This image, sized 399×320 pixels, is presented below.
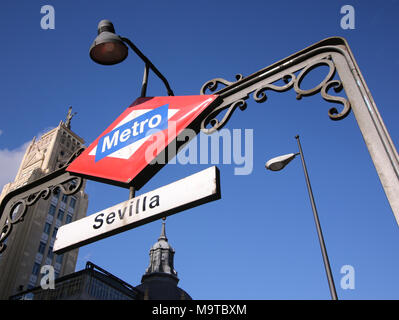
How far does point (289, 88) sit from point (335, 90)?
0.48 metres

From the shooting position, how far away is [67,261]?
47094mm

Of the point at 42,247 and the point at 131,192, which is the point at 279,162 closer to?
the point at 131,192

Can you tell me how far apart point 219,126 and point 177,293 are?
50.2 m

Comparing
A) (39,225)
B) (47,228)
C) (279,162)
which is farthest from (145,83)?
(47,228)

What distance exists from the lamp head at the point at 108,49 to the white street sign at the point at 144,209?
2.03 meters

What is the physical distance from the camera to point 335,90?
115 inches

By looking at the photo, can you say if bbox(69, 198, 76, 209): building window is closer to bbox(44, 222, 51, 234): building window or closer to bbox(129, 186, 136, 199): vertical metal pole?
bbox(44, 222, 51, 234): building window

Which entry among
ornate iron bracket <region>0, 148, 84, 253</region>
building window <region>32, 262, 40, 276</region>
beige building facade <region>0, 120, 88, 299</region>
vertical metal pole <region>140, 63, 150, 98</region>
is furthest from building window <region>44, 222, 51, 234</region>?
vertical metal pole <region>140, 63, 150, 98</region>

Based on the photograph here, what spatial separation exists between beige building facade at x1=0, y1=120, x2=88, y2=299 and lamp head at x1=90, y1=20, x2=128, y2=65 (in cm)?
3007

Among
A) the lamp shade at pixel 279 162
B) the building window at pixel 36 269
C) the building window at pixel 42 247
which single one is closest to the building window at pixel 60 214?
the building window at pixel 42 247

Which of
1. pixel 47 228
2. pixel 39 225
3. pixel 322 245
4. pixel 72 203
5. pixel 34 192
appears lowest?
pixel 34 192
